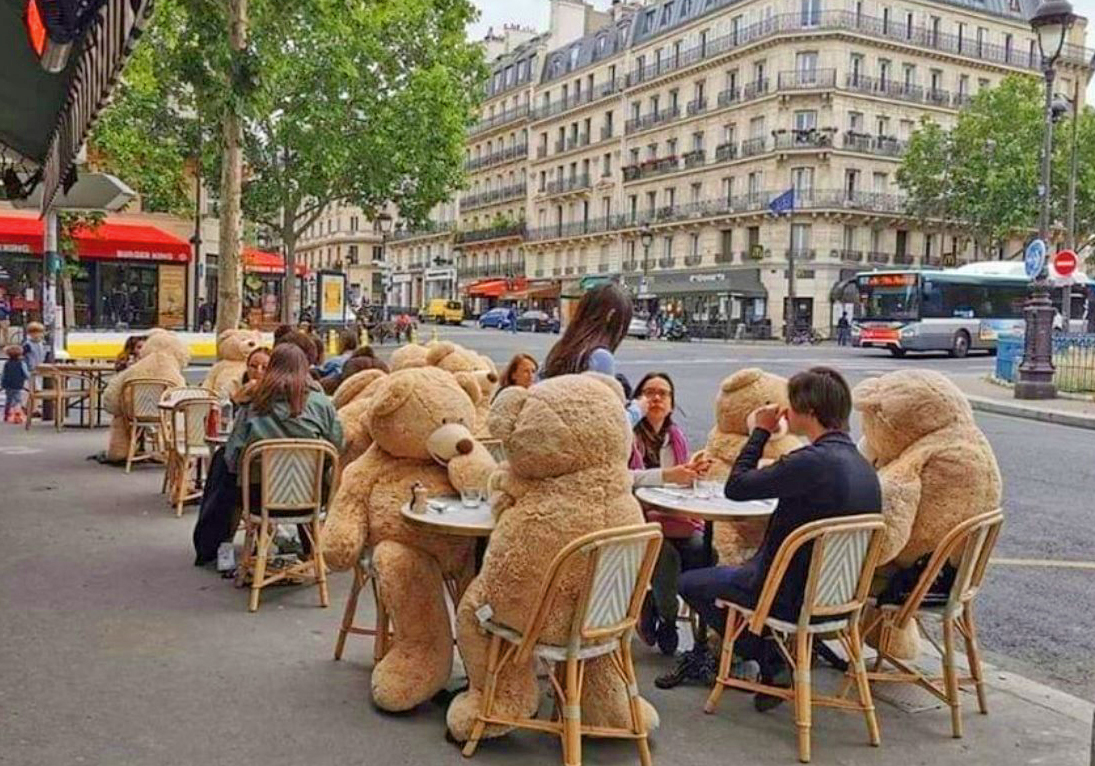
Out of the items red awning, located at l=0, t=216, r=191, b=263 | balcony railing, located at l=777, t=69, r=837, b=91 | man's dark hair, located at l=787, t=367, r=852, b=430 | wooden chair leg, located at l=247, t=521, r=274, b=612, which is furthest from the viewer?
balcony railing, located at l=777, t=69, r=837, b=91

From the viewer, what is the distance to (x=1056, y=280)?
19.9 metres

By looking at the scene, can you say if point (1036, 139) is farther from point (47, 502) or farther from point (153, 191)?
point (47, 502)

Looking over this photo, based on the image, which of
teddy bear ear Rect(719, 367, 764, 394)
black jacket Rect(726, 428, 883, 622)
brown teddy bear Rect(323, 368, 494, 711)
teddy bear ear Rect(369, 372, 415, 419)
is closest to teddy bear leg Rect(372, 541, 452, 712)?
brown teddy bear Rect(323, 368, 494, 711)

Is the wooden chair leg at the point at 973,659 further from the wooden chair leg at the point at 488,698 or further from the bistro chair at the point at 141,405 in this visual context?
the bistro chair at the point at 141,405

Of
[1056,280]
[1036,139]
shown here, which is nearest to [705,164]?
[1036,139]

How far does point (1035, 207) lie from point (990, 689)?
50.7 m

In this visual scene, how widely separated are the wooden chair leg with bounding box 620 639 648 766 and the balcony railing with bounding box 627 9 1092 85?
184 ft

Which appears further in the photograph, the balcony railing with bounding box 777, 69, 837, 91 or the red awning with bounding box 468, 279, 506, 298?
the red awning with bounding box 468, 279, 506, 298

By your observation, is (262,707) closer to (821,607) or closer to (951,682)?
(821,607)

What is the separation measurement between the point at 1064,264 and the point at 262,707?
18634 mm

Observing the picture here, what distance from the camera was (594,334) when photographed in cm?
511

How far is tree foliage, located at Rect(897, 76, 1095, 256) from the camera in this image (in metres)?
50.3

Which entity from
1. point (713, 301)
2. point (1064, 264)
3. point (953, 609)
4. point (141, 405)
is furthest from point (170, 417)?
point (713, 301)

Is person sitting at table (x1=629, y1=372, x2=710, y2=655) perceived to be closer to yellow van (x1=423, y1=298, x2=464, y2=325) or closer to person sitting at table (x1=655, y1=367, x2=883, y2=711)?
person sitting at table (x1=655, y1=367, x2=883, y2=711)
